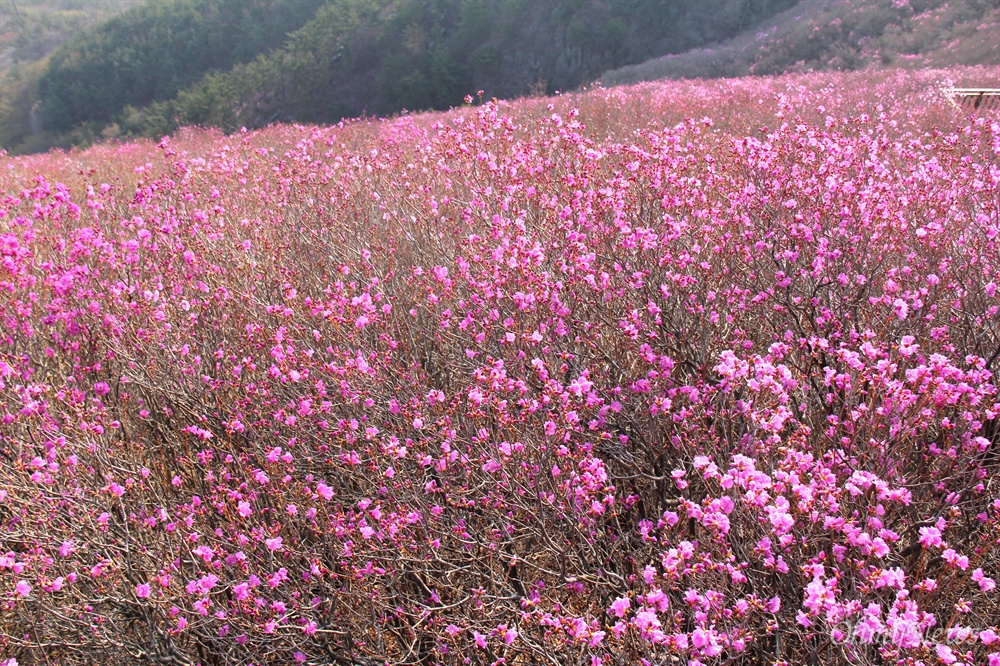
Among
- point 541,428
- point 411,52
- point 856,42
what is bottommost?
point 541,428

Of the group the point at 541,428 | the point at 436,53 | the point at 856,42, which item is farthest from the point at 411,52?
the point at 541,428

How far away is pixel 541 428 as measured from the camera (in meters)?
2.87

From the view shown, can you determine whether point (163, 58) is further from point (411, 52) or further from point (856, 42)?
point (856, 42)

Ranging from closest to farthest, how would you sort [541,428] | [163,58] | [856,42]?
1. [541,428]
2. [856,42]
3. [163,58]

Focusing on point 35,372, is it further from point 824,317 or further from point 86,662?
point 824,317

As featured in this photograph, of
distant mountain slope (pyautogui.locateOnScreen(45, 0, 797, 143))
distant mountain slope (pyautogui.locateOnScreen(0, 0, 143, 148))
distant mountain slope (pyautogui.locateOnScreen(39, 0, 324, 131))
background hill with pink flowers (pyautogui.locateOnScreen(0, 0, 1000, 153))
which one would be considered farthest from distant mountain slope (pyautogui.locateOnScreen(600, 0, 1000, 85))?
distant mountain slope (pyautogui.locateOnScreen(0, 0, 143, 148))

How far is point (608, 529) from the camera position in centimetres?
316

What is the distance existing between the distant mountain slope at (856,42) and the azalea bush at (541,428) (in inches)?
630

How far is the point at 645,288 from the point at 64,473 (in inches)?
121

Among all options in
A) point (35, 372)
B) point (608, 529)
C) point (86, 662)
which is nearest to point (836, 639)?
point (608, 529)

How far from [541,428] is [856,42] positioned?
22.8m

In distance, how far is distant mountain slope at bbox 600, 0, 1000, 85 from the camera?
1738 cm

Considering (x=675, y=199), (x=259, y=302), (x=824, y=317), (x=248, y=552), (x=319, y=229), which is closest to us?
(x=248, y=552)

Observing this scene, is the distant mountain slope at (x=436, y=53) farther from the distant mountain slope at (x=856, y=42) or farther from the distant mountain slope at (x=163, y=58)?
the distant mountain slope at (x=163, y=58)
